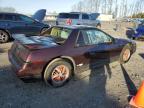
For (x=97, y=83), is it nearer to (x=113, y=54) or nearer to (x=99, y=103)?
(x=99, y=103)

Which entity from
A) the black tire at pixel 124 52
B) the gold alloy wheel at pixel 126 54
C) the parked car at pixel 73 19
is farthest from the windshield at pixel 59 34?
the parked car at pixel 73 19

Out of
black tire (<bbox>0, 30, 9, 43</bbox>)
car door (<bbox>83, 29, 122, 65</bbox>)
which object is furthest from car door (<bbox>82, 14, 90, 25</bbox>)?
car door (<bbox>83, 29, 122, 65</bbox>)

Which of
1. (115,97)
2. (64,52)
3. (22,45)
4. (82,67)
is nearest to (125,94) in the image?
(115,97)

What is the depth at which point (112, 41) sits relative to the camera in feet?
22.6

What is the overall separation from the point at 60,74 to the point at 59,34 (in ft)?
4.47

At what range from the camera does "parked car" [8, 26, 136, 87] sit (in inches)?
193

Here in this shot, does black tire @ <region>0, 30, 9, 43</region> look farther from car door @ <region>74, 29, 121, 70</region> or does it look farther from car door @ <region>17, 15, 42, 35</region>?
car door @ <region>74, 29, 121, 70</region>

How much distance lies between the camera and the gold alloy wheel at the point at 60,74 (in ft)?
17.4

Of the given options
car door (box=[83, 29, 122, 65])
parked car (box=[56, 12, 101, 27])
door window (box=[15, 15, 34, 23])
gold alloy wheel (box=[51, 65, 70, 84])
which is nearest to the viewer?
gold alloy wheel (box=[51, 65, 70, 84])

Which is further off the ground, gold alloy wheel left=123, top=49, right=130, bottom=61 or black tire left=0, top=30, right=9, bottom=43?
black tire left=0, top=30, right=9, bottom=43

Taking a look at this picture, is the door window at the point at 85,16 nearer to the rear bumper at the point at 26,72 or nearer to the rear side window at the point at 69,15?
the rear side window at the point at 69,15

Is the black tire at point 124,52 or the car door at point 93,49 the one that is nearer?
the car door at point 93,49

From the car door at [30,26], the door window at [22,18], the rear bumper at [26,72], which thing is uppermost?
the door window at [22,18]

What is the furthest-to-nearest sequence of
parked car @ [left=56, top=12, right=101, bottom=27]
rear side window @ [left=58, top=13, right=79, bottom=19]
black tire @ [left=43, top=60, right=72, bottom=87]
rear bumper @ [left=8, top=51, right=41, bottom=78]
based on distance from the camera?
rear side window @ [left=58, top=13, right=79, bottom=19]
parked car @ [left=56, top=12, right=101, bottom=27]
black tire @ [left=43, top=60, right=72, bottom=87]
rear bumper @ [left=8, top=51, right=41, bottom=78]
